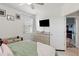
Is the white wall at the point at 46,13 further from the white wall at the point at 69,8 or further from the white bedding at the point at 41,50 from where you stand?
the white bedding at the point at 41,50

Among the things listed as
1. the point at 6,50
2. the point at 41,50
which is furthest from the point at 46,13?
the point at 6,50

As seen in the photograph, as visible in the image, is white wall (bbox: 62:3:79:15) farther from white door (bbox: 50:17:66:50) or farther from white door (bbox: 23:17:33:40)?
white door (bbox: 23:17:33:40)

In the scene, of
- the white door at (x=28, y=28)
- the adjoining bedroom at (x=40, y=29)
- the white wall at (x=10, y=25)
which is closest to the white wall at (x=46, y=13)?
the adjoining bedroom at (x=40, y=29)

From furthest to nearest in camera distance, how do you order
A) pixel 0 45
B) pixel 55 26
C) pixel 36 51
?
pixel 55 26 < pixel 36 51 < pixel 0 45

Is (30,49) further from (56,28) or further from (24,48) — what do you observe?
(56,28)

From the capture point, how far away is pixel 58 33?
179cm

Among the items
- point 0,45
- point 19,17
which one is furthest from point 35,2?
point 0,45

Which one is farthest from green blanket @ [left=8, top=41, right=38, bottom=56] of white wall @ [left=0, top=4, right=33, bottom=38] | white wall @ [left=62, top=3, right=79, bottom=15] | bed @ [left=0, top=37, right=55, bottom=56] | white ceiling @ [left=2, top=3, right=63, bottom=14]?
white wall @ [left=62, top=3, right=79, bottom=15]

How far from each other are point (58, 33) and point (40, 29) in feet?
0.90

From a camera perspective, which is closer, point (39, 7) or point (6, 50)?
point (6, 50)

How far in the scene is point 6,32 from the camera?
1.69 m

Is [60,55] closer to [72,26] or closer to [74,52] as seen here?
[74,52]

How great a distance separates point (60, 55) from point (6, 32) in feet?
2.66

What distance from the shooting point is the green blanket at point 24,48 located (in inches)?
64.2
